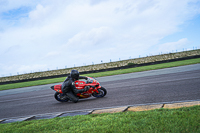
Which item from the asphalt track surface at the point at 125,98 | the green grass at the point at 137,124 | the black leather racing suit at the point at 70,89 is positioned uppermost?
the black leather racing suit at the point at 70,89

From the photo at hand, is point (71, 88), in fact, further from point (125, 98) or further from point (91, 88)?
point (125, 98)

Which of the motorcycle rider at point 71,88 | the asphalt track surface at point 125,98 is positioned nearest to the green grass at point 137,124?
the asphalt track surface at point 125,98

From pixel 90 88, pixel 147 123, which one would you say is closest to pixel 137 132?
pixel 147 123

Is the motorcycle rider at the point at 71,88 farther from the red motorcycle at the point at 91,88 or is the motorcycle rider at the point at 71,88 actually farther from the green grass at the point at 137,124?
the green grass at the point at 137,124

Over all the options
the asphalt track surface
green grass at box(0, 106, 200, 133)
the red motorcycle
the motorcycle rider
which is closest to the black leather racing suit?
the motorcycle rider

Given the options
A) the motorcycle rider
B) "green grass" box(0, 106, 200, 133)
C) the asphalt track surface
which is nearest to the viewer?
"green grass" box(0, 106, 200, 133)

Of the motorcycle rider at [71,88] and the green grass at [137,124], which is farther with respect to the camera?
the motorcycle rider at [71,88]

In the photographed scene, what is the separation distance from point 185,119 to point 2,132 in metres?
4.10

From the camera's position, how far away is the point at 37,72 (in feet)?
171

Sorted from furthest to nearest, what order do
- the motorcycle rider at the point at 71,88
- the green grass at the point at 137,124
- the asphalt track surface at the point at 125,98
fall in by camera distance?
the motorcycle rider at the point at 71,88 → the asphalt track surface at the point at 125,98 → the green grass at the point at 137,124

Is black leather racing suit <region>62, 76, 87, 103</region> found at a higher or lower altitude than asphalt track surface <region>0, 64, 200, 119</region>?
higher

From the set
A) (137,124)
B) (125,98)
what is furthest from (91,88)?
(137,124)

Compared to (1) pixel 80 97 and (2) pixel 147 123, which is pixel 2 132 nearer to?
(2) pixel 147 123

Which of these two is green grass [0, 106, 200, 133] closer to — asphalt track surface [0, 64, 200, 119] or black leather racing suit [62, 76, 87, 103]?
asphalt track surface [0, 64, 200, 119]
